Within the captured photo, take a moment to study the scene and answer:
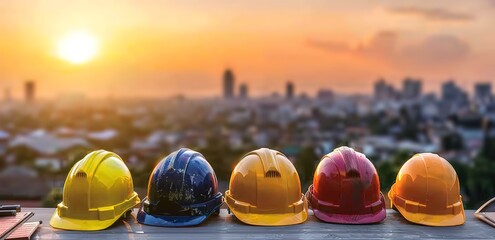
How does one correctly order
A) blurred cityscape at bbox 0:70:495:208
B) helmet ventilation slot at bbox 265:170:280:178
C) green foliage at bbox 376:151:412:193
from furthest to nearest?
1. blurred cityscape at bbox 0:70:495:208
2. green foliage at bbox 376:151:412:193
3. helmet ventilation slot at bbox 265:170:280:178

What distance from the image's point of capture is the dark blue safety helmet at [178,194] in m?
5.83

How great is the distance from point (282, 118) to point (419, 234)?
81.8 metres

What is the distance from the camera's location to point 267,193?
232 inches

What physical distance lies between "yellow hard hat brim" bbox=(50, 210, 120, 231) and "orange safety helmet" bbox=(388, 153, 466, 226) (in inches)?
138

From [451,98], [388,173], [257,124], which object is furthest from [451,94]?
[388,173]

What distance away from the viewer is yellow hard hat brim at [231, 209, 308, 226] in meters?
5.85

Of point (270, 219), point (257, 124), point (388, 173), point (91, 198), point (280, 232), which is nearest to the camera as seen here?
point (280, 232)

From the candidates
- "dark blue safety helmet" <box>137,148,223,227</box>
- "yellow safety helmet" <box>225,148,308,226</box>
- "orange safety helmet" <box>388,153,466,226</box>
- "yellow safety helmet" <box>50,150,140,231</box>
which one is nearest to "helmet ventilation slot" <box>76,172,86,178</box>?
"yellow safety helmet" <box>50,150,140,231</box>

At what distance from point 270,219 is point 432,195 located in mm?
1947

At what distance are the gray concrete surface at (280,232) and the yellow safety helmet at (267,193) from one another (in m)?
0.13

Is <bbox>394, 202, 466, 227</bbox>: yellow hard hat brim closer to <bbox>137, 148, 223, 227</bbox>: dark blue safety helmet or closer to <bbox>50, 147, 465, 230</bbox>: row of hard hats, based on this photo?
<bbox>50, 147, 465, 230</bbox>: row of hard hats

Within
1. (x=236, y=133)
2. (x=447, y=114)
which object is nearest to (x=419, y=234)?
(x=236, y=133)

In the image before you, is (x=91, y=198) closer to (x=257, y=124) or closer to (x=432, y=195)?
(x=432, y=195)

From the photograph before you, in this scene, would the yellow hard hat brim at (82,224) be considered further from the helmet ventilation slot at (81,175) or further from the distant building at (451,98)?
the distant building at (451,98)
